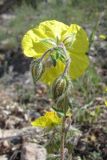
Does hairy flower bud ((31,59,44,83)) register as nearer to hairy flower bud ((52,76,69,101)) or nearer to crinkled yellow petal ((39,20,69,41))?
hairy flower bud ((52,76,69,101))

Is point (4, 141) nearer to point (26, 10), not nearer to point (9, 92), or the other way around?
point (9, 92)

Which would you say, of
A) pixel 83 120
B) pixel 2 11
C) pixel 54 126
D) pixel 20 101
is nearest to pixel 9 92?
pixel 20 101

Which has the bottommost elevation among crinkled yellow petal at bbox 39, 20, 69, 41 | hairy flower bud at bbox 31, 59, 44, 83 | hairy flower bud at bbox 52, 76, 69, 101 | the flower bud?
the flower bud

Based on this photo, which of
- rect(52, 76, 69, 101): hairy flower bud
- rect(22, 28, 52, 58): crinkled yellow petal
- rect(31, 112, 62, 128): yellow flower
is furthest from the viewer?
rect(31, 112, 62, 128): yellow flower

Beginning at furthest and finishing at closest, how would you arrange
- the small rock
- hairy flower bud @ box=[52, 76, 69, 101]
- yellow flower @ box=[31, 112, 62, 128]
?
the small rock → yellow flower @ box=[31, 112, 62, 128] → hairy flower bud @ box=[52, 76, 69, 101]

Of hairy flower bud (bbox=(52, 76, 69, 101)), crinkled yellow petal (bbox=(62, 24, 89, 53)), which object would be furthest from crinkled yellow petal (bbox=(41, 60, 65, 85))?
hairy flower bud (bbox=(52, 76, 69, 101))

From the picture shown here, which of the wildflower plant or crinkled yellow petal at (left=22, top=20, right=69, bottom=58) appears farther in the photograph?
crinkled yellow petal at (left=22, top=20, right=69, bottom=58)

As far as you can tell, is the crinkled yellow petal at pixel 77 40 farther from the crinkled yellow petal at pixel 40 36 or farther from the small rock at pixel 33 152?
the small rock at pixel 33 152
